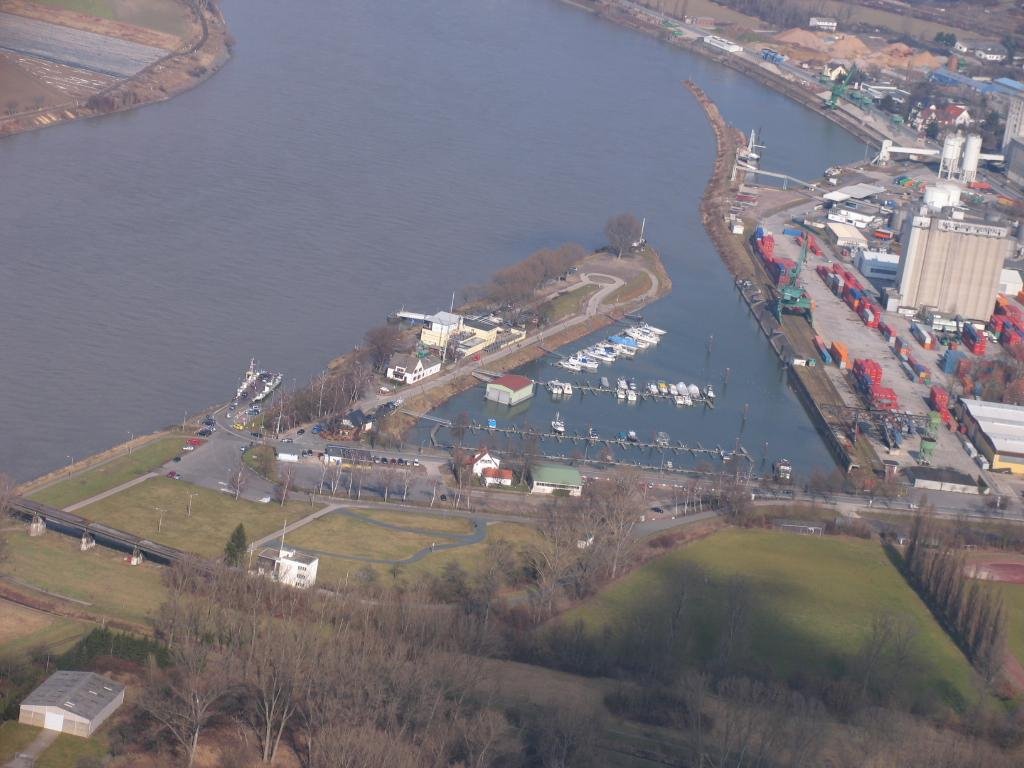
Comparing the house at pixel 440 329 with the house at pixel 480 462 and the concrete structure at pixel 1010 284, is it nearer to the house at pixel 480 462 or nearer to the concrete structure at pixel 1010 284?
the house at pixel 480 462

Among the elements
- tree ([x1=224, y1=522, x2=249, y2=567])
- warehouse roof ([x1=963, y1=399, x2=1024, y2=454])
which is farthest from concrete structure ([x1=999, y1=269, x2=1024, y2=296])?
tree ([x1=224, y1=522, x2=249, y2=567])

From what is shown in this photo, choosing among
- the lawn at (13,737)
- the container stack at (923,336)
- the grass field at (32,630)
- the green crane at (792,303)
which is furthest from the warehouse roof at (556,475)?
the container stack at (923,336)

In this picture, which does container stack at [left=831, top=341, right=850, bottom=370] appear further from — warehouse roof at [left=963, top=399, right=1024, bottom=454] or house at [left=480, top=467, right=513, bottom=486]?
house at [left=480, top=467, right=513, bottom=486]

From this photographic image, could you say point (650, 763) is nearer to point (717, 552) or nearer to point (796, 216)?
point (717, 552)

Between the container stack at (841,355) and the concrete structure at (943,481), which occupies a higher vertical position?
the container stack at (841,355)

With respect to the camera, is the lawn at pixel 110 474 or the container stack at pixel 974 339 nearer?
the lawn at pixel 110 474

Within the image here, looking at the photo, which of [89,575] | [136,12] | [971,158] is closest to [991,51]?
[971,158]
